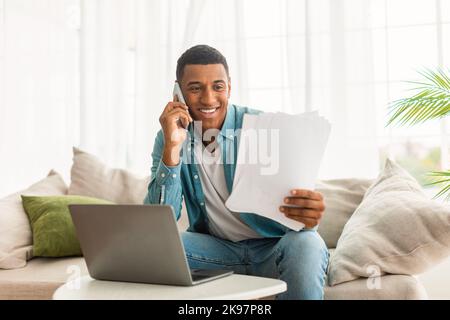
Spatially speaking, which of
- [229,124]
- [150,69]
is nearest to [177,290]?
[229,124]

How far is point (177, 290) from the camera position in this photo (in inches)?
56.3

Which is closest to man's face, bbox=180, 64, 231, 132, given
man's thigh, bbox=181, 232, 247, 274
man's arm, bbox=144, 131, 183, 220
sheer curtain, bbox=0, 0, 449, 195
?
man's arm, bbox=144, 131, 183, 220

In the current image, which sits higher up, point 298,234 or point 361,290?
point 298,234

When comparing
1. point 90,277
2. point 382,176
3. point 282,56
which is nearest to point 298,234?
point 90,277

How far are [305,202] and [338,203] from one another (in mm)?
1007

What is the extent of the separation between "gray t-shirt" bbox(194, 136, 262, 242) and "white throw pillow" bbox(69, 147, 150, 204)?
36.2 inches

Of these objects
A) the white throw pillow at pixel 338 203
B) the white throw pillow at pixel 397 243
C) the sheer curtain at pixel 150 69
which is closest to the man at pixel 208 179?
the white throw pillow at pixel 397 243

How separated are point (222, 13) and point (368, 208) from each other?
1583 mm

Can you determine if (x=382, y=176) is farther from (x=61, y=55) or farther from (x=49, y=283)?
(x=61, y=55)

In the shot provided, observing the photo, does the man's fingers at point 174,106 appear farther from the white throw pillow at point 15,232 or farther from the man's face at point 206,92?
the white throw pillow at point 15,232

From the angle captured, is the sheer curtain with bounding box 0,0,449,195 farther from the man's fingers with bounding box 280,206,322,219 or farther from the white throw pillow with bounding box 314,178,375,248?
the man's fingers with bounding box 280,206,322,219

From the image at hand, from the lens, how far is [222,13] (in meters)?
3.40

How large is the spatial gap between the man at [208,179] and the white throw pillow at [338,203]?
662mm

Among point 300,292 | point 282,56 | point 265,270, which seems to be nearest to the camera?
point 300,292
